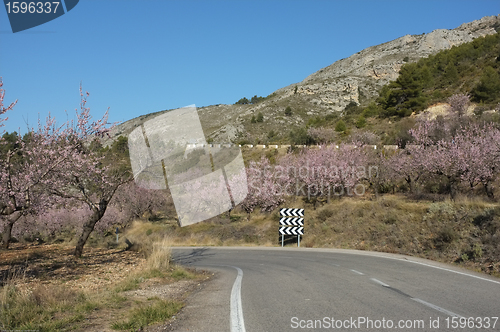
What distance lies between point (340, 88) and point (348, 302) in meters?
122

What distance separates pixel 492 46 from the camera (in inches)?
2825

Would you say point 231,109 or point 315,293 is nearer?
point 315,293

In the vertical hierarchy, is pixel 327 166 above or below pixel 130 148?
below

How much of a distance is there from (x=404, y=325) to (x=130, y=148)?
1362 cm

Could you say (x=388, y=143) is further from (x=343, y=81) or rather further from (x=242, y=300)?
(x=343, y=81)

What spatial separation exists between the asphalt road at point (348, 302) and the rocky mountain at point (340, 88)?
77.4m

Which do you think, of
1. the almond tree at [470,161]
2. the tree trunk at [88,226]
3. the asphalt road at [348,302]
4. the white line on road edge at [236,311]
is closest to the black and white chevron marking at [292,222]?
the almond tree at [470,161]

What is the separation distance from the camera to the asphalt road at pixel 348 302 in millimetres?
5660

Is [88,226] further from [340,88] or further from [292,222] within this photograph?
[340,88]

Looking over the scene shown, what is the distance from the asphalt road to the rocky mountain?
77427mm

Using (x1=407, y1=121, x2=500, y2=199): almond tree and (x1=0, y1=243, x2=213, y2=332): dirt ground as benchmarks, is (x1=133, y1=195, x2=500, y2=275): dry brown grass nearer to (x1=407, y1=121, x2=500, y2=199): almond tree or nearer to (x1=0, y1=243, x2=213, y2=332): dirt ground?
(x1=407, y1=121, x2=500, y2=199): almond tree

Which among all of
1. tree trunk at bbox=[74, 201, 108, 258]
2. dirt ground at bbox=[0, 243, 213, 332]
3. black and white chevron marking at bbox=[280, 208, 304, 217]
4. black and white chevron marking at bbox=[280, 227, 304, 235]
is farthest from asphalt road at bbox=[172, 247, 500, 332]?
black and white chevron marking at bbox=[280, 208, 304, 217]

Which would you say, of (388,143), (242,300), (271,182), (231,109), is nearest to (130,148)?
(242,300)

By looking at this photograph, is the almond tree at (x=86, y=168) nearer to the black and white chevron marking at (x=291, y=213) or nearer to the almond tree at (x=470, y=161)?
the black and white chevron marking at (x=291, y=213)
